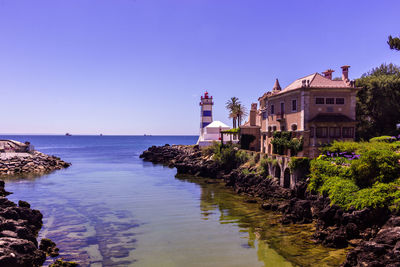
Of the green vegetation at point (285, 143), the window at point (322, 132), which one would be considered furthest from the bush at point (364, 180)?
the window at point (322, 132)

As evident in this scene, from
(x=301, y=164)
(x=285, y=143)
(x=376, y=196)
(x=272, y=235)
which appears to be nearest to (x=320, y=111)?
(x=285, y=143)

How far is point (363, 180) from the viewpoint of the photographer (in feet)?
74.0

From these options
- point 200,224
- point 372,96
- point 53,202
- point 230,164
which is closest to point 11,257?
point 200,224

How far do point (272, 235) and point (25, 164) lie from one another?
5306 cm

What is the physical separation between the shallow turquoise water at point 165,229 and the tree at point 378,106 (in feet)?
79.5

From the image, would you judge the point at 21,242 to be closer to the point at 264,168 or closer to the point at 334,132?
the point at 264,168

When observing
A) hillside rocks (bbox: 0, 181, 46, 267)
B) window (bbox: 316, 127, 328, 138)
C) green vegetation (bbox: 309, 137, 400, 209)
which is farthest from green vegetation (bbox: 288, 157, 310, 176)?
hillside rocks (bbox: 0, 181, 46, 267)

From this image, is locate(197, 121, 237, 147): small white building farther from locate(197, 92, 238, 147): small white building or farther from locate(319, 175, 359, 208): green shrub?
locate(319, 175, 359, 208): green shrub

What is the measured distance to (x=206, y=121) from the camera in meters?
83.8

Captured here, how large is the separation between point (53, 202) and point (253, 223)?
853 inches

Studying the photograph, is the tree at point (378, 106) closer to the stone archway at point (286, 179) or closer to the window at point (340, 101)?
the window at point (340, 101)

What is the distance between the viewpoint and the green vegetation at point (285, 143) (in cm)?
3472

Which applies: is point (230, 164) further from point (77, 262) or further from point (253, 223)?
point (77, 262)

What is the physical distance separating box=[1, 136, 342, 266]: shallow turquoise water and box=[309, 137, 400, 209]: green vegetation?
3.97 meters
